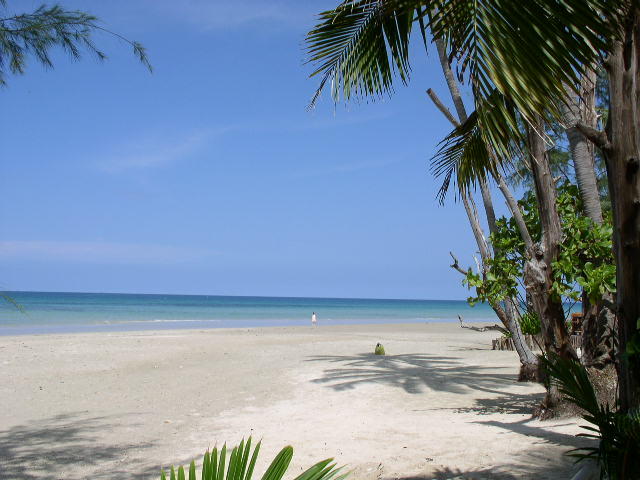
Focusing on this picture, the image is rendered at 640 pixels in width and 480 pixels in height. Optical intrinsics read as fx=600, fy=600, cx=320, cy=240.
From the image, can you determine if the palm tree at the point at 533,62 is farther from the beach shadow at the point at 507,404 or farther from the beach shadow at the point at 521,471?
the beach shadow at the point at 507,404

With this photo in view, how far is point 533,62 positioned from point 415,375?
8969 mm

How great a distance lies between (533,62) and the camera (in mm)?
2623

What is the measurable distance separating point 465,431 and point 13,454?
472cm

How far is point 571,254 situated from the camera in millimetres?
5445

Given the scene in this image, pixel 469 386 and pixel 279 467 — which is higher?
pixel 279 467

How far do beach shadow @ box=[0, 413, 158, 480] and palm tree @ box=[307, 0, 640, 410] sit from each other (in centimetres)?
413

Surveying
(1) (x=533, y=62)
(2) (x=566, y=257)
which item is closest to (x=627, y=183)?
(1) (x=533, y=62)

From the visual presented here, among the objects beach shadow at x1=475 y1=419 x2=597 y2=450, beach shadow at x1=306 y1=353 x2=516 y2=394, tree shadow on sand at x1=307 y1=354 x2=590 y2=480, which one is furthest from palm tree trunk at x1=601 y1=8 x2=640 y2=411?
beach shadow at x1=306 y1=353 x2=516 y2=394

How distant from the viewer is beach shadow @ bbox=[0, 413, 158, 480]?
5570 mm

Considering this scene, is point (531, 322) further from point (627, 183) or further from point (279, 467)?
point (279, 467)

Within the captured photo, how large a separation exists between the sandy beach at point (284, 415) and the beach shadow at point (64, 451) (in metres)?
0.02

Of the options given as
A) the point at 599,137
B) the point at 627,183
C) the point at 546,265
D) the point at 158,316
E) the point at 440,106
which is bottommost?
the point at 158,316

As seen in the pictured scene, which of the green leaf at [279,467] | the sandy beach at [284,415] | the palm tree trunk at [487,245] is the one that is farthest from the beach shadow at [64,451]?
the palm tree trunk at [487,245]

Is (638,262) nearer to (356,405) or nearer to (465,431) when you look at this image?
(465,431)
